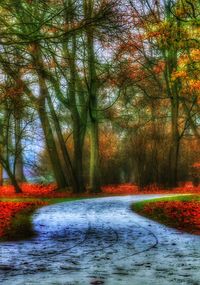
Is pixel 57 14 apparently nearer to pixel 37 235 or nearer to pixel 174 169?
pixel 37 235

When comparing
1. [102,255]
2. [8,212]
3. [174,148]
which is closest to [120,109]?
[174,148]

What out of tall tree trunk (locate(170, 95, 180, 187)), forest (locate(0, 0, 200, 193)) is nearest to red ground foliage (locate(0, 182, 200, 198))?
forest (locate(0, 0, 200, 193))

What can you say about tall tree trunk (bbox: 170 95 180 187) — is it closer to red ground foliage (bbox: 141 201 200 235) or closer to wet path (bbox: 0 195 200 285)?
red ground foliage (bbox: 141 201 200 235)

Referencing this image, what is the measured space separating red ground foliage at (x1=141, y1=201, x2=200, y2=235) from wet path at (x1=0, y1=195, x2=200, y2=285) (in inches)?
25.3

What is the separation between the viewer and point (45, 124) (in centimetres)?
3091

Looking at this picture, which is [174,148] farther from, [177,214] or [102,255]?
[102,255]

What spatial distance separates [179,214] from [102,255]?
714 cm

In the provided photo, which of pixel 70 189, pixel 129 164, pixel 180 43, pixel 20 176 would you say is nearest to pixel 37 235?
pixel 180 43

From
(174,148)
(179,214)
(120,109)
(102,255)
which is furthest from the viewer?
(120,109)

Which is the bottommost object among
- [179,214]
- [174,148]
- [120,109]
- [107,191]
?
[179,214]

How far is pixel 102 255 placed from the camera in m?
8.68

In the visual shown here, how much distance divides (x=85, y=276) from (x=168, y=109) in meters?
34.9

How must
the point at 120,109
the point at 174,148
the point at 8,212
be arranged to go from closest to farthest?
the point at 8,212 → the point at 174,148 → the point at 120,109

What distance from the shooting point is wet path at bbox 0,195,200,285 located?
22.0ft
